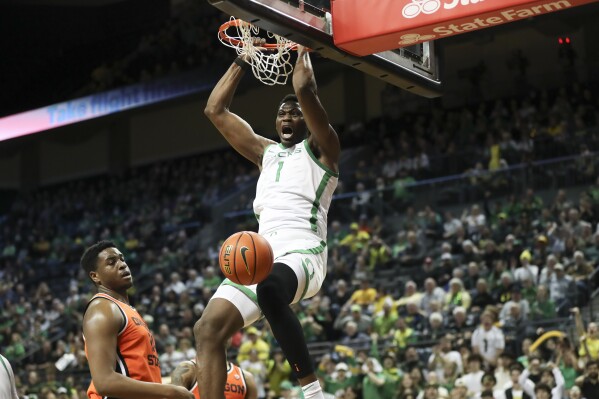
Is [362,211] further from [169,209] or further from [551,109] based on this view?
[169,209]

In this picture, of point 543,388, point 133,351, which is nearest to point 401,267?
point 543,388

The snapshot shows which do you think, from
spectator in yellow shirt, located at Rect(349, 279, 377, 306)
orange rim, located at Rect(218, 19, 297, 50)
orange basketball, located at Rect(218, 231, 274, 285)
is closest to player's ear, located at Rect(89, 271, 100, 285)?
orange basketball, located at Rect(218, 231, 274, 285)

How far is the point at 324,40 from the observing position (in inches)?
234

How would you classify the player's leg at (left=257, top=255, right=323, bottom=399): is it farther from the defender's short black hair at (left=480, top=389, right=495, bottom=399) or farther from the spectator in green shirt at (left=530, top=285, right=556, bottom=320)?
the spectator in green shirt at (left=530, top=285, right=556, bottom=320)

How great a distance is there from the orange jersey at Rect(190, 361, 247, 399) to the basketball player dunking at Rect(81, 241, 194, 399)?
1.62 m

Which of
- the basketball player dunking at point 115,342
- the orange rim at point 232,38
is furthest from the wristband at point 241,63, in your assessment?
the basketball player dunking at point 115,342

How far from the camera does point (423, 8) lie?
5.81 metres

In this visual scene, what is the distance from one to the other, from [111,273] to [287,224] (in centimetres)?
108

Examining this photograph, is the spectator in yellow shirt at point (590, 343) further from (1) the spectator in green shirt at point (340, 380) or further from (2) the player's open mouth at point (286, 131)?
(2) the player's open mouth at point (286, 131)

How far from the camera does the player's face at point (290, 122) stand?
6.11 metres

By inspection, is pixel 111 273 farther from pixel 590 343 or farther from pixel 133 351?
pixel 590 343

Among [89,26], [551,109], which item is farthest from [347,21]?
[89,26]

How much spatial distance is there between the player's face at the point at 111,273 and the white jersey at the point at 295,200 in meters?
0.86

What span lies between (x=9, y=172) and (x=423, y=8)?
1020 inches
